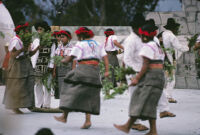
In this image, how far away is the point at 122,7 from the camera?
32.9 m

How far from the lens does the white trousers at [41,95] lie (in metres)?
9.18

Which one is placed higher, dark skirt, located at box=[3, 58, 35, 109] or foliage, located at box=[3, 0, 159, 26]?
foliage, located at box=[3, 0, 159, 26]

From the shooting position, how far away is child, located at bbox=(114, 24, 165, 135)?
18.3ft

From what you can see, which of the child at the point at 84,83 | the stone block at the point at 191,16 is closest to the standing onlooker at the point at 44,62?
the child at the point at 84,83

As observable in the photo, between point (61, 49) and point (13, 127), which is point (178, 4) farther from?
point (13, 127)

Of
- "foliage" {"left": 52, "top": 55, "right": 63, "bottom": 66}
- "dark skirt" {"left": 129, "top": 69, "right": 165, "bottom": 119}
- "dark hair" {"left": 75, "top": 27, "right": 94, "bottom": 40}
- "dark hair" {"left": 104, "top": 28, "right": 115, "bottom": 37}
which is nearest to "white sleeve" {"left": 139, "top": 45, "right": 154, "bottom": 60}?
"dark skirt" {"left": 129, "top": 69, "right": 165, "bottom": 119}

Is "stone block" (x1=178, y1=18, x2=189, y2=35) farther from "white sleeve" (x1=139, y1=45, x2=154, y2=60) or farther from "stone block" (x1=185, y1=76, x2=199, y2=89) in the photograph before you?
"white sleeve" (x1=139, y1=45, x2=154, y2=60)

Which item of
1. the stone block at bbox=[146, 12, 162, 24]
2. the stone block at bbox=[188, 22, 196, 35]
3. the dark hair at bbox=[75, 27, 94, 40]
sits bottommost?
the dark hair at bbox=[75, 27, 94, 40]

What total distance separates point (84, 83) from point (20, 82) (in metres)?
2.28

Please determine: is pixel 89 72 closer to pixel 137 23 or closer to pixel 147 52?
pixel 137 23

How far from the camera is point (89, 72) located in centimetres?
674

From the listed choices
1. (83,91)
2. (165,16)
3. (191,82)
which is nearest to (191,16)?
(165,16)

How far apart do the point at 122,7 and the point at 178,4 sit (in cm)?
1485

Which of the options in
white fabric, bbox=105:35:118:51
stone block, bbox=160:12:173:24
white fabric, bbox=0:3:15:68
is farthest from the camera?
stone block, bbox=160:12:173:24
